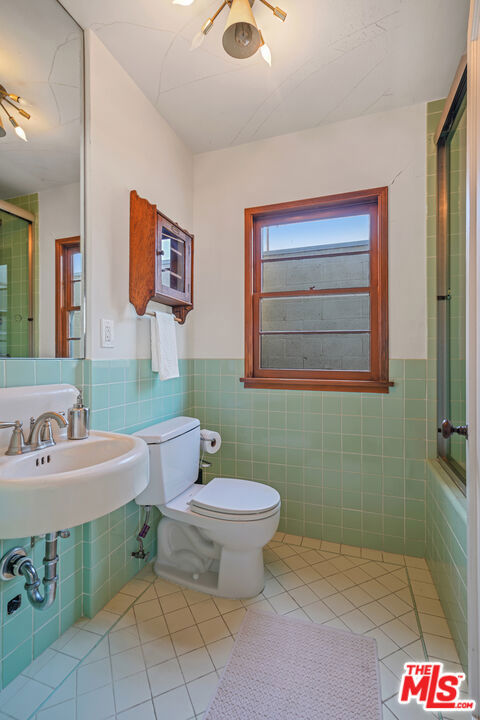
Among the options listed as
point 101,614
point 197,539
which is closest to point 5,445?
point 101,614

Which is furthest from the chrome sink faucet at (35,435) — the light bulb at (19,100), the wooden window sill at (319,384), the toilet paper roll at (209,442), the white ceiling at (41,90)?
the wooden window sill at (319,384)

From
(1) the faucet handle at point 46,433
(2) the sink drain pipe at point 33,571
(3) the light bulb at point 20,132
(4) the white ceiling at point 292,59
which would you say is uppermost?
(4) the white ceiling at point 292,59

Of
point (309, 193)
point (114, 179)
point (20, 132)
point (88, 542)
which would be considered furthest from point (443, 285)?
point (88, 542)

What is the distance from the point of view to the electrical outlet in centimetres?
142

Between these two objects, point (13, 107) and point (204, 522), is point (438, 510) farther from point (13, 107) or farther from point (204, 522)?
point (13, 107)

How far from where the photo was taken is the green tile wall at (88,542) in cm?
109

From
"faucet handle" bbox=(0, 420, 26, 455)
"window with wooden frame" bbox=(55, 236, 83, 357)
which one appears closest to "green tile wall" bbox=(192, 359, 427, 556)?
"window with wooden frame" bbox=(55, 236, 83, 357)

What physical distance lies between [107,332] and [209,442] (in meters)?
0.85

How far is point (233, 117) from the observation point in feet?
6.08

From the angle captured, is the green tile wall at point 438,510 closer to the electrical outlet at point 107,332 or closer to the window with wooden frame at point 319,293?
the window with wooden frame at point 319,293

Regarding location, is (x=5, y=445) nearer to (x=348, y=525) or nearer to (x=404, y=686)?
(x=404, y=686)

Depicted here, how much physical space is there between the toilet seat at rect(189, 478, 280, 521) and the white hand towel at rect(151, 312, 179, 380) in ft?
2.01

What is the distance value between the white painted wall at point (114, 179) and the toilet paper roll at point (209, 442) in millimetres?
571

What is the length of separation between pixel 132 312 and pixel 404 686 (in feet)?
5.78
